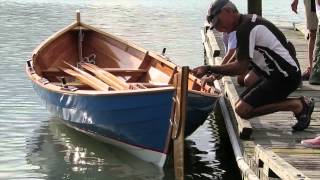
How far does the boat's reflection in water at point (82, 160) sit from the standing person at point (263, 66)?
5.45 ft

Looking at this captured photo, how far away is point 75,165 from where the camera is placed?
8.55 m

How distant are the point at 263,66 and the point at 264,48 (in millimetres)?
263

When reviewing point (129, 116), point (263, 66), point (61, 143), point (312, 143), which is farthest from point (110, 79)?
point (312, 143)

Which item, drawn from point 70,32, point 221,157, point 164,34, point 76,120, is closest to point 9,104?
point 70,32

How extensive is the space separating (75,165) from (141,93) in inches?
69.0

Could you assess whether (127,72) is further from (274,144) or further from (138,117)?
(274,144)

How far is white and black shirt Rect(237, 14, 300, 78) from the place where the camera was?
6691 millimetres

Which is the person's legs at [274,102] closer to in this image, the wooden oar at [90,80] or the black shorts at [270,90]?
the black shorts at [270,90]

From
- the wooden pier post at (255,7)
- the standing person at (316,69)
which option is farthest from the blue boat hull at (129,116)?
the wooden pier post at (255,7)

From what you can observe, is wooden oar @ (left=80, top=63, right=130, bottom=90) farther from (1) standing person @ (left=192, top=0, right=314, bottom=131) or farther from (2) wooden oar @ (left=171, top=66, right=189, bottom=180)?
(1) standing person @ (left=192, top=0, right=314, bottom=131)

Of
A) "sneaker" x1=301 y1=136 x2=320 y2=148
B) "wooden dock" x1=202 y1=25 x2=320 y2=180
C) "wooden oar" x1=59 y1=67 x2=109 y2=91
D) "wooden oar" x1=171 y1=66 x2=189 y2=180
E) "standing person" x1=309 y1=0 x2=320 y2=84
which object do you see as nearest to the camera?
"wooden dock" x1=202 y1=25 x2=320 y2=180

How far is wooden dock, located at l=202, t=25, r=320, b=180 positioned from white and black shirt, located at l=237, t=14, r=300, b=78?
67 centimetres

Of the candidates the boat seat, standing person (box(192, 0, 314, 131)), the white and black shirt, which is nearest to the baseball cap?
standing person (box(192, 0, 314, 131))

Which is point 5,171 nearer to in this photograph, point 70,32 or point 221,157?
point 221,157
